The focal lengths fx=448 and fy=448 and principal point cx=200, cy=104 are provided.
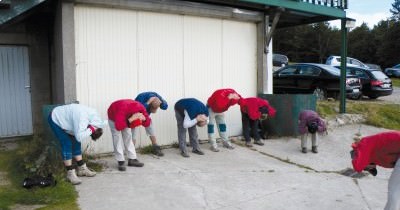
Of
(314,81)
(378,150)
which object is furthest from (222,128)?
(314,81)

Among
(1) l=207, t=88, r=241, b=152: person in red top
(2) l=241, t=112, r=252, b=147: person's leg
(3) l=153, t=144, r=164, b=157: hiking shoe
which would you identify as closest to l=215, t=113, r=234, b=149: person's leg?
(1) l=207, t=88, r=241, b=152: person in red top

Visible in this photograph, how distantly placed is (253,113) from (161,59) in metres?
2.09

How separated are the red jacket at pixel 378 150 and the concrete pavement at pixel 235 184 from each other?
59.5 inches

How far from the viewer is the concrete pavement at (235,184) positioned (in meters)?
5.73

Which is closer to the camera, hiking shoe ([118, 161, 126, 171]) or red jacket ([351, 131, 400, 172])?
red jacket ([351, 131, 400, 172])

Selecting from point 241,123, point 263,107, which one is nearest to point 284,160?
point 263,107

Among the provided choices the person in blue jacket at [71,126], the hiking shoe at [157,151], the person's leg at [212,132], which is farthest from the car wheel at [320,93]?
the person in blue jacket at [71,126]

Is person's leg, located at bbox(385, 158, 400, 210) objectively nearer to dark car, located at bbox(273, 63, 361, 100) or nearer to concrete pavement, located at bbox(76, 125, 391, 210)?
concrete pavement, located at bbox(76, 125, 391, 210)

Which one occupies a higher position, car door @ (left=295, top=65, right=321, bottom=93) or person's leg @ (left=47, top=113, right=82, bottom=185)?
car door @ (left=295, top=65, right=321, bottom=93)

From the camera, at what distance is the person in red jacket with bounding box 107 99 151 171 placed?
6.64 m

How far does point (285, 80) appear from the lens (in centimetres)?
1568

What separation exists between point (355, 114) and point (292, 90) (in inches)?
135

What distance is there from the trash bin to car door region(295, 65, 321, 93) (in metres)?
4.87

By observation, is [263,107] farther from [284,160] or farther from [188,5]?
[188,5]
